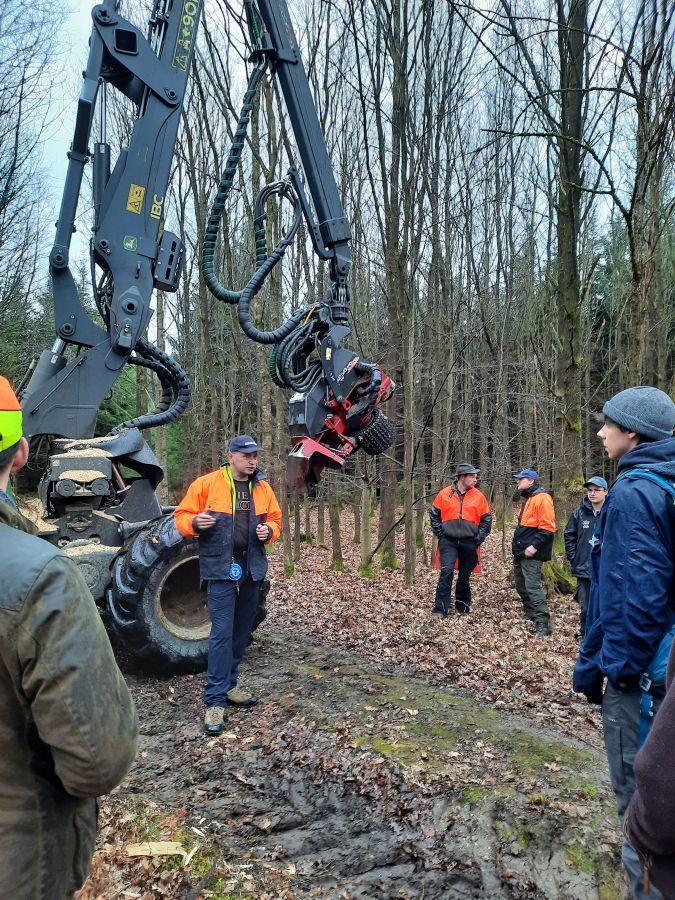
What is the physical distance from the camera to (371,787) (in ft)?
13.4

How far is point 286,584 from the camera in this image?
38.9 ft

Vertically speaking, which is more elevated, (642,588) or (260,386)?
(260,386)

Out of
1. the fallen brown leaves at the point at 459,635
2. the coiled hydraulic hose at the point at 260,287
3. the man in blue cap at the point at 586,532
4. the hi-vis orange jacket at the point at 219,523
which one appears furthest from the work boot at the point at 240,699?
the man in blue cap at the point at 586,532

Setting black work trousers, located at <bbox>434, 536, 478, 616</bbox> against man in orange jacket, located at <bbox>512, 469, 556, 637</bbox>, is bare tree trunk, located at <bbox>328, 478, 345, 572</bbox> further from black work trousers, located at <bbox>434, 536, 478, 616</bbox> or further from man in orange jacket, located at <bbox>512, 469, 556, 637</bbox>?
man in orange jacket, located at <bbox>512, 469, 556, 637</bbox>

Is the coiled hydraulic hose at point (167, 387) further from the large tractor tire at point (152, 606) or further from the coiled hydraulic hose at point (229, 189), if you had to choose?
the large tractor tire at point (152, 606)

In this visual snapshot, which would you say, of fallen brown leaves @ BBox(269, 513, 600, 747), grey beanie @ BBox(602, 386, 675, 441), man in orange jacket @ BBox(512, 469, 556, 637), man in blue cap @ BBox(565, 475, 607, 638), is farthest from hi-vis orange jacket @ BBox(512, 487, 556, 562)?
grey beanie @ BBox(602, 386, 675, 441)

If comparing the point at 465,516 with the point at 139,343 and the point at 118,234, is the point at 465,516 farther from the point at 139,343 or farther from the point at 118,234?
the point at 118,234

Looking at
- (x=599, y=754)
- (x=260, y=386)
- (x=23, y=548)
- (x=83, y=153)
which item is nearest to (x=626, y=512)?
(x=23, y=548)

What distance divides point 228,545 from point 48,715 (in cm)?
371

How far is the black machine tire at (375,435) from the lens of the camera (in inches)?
219

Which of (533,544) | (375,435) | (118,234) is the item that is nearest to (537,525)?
(533,544)

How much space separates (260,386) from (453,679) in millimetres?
8260

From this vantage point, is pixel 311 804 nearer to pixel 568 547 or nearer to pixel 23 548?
pixel 23 548

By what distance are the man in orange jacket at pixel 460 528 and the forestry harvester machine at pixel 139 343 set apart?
3506mm
